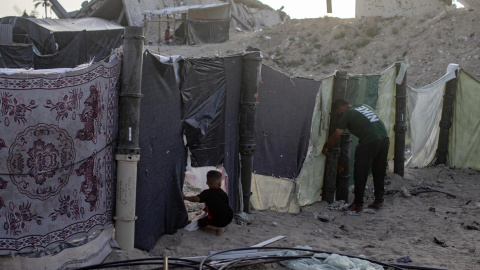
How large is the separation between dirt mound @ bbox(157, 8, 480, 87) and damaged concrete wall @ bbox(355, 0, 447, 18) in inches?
38.2

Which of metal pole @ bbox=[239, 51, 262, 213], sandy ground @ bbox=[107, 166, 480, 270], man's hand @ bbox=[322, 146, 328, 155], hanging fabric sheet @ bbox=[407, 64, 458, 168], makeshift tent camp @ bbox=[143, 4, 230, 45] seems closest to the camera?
sandy ground @ bbox=[107, 166, 480, 270]

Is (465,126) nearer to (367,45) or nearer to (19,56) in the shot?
(19,56)

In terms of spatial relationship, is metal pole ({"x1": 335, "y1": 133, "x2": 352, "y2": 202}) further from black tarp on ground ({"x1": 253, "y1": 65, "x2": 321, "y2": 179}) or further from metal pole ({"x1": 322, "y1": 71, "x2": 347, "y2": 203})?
black tarp on ground ({"x1": 253, "y1": 65, "x2": 321, "y2": 179})

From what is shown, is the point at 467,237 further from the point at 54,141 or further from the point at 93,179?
the point at 54,141

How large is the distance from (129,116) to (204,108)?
4.13 feet

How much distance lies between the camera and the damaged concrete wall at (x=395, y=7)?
3044 centimetres

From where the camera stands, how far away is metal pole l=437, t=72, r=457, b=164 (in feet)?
35.0

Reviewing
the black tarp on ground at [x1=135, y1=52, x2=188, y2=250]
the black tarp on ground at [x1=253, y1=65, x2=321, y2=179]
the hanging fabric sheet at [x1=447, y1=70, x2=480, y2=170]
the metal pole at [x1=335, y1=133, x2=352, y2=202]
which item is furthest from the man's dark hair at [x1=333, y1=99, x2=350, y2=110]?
the hanging fabric sheet at [x1=447, y1=70, x2=480, y2=170]

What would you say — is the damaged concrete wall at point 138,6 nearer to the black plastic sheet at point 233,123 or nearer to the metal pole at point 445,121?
the metal pole at point 445,121

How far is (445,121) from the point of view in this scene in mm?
10781

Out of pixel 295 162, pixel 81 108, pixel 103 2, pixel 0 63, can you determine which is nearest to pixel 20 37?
pixel 0 63

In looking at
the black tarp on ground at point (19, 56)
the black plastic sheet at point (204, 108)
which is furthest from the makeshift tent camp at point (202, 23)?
the black plastic sheet at point (204, 108)

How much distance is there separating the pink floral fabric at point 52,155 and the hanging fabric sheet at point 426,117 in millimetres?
7216

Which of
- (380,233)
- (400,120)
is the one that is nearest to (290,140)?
(380,233)
